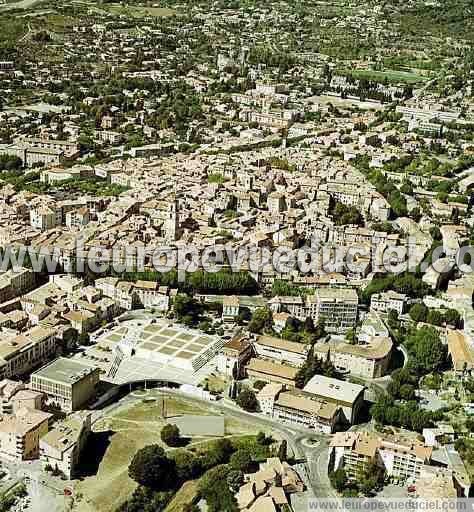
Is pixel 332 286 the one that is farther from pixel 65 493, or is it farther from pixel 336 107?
pixel 336 107

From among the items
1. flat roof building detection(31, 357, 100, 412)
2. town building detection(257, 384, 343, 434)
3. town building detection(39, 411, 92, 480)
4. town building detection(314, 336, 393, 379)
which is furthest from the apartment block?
town building detection(314, 336, 393, 379)

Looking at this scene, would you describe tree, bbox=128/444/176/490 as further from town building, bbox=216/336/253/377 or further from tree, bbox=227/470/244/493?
town building, bbox=216/336/253/377

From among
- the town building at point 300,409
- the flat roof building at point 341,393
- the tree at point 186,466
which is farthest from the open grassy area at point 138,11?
the tree at point 186,466

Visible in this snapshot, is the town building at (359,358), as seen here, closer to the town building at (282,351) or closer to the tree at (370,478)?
the town building at (282,351)

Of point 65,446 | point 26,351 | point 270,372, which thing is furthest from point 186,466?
point 26,351

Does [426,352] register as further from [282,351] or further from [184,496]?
[184,496]

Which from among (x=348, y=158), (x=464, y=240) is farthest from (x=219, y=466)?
(x=348, y=158)
